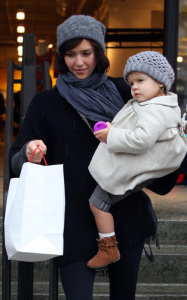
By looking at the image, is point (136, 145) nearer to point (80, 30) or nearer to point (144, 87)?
point (144, 87)

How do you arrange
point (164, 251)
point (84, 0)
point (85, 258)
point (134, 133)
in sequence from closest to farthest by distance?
point (134, 133), point (85, 258), point (164, 251), point (84, 0)

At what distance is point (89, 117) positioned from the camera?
8.36ft

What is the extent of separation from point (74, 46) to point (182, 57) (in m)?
4.87

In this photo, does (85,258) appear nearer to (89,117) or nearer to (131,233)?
(131,233)

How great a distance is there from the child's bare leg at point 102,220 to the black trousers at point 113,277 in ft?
0.52

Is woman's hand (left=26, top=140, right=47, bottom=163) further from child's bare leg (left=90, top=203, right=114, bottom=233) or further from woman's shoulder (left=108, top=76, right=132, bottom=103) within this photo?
woman's shoulder (left=108, top=76, right=132, bottom=103)

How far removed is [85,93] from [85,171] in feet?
1.20

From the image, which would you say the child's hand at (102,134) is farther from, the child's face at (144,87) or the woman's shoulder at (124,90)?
the woman's shoulder at (124,90)

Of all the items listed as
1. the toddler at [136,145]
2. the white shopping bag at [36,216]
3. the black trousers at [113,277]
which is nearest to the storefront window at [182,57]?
the toddler at [136,145]

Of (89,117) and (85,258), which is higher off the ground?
(89,117)

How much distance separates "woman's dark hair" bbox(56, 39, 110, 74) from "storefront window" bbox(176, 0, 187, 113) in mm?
4670

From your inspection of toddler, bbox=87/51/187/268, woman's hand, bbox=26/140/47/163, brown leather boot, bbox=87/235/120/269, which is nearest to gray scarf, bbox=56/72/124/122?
toddler, bbox=87/51/187/268

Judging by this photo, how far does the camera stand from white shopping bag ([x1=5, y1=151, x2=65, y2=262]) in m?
2.16

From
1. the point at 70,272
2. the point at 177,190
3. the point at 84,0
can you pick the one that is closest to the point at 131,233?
the point at 70,272
